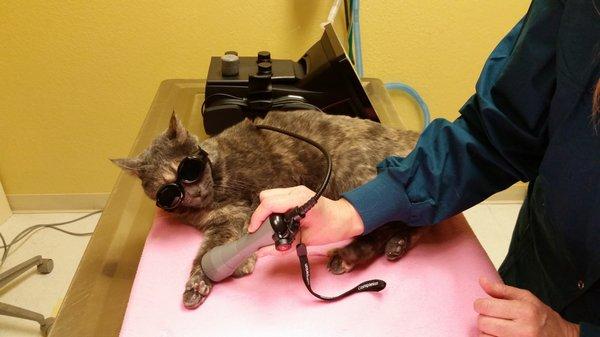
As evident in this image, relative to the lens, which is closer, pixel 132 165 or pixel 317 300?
pixel 317 300

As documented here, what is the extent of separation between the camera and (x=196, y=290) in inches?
30.1

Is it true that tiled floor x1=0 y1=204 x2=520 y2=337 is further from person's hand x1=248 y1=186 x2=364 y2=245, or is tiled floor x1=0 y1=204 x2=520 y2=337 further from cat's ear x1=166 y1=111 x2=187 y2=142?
person's hand x1=248 y1=186 x2=364 y2=245

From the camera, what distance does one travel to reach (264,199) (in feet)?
2.48

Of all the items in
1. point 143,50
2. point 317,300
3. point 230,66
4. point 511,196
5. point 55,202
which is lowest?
point 511,196

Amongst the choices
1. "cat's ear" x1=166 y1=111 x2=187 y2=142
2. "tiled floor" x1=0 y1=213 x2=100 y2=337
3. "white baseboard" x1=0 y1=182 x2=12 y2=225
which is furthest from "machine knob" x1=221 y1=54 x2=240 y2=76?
"white baseboard" x1=0 y1=182 x2=12 y2=225

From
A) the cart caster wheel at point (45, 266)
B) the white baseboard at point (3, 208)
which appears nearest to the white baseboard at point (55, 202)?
the white baseboard at point (3, 208)

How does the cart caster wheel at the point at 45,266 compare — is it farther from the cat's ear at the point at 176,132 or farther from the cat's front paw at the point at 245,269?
the cat's front paw at the point at 245,269

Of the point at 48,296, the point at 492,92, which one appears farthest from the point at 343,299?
the point at 48,296

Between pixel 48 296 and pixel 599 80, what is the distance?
1.88 metres

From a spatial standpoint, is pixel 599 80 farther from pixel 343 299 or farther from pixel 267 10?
pixel 267 10

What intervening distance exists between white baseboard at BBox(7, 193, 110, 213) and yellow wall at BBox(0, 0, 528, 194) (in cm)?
14

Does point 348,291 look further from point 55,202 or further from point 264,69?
point 55,202

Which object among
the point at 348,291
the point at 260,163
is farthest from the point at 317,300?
the point at 260,163

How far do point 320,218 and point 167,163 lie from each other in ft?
1.26
